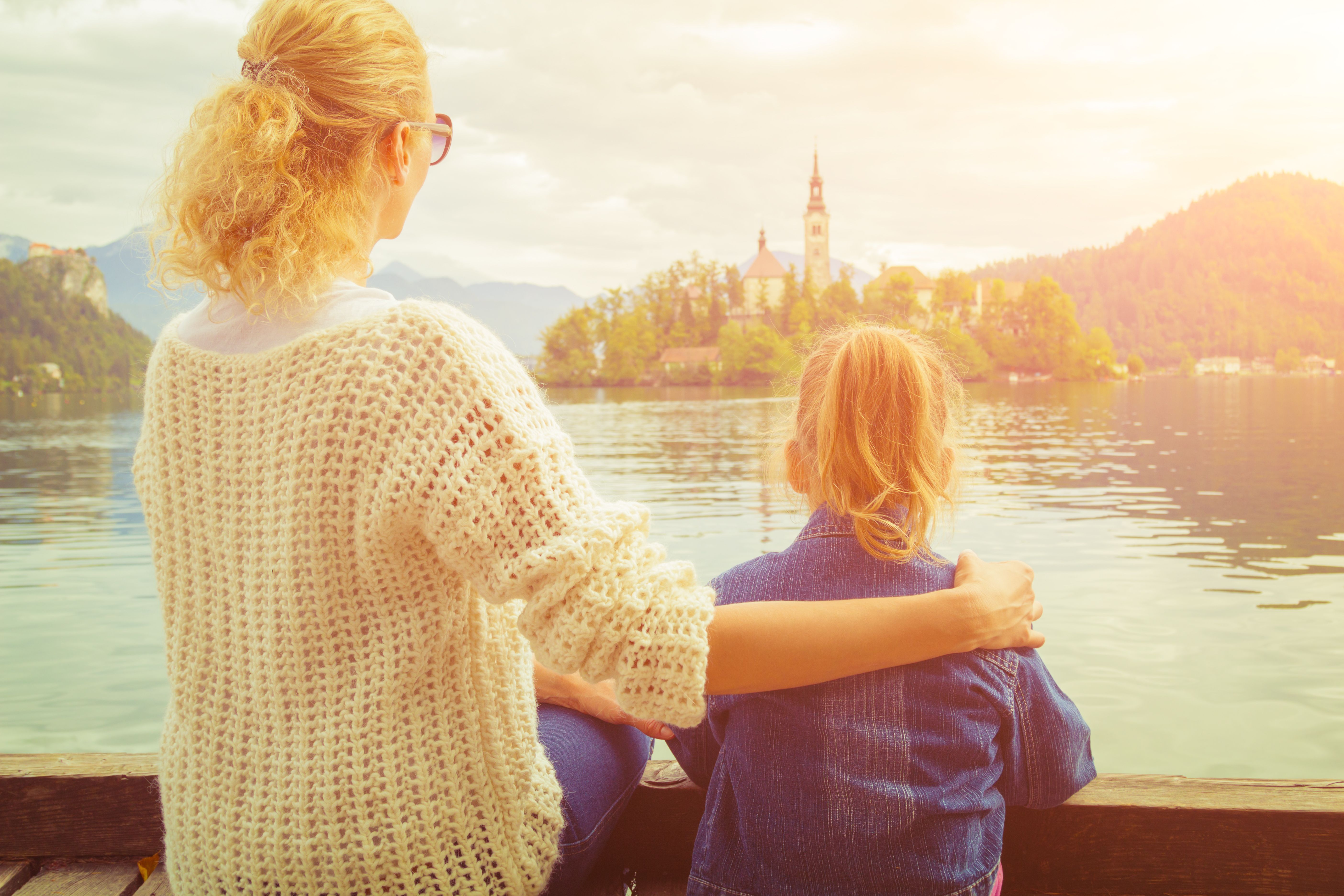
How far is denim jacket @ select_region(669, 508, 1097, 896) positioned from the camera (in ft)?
3.45

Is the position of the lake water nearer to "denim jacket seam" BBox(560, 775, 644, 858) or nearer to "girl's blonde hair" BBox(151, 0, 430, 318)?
"denim jacket seam" BBox(560, 775, 644, 858)

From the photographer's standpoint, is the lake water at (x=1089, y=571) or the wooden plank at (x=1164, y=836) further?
the lake water at (x=1089, y=571)

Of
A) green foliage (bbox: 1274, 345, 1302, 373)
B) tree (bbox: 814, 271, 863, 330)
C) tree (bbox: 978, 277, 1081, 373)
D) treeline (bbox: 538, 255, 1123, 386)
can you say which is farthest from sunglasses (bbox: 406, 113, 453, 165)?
green foliage (bbox: 1274, 345, 1302, 373)

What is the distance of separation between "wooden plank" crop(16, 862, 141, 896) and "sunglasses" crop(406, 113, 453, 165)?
3.74 feet

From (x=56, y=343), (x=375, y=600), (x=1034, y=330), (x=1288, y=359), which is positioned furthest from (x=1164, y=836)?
(x=1288, y=359)

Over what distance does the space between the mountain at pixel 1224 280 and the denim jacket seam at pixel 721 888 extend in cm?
9247

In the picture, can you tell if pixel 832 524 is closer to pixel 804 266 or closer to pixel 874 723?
pixel 874 723

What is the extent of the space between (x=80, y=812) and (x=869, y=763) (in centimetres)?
119

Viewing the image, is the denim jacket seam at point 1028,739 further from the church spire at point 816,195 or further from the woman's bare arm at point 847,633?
the church spire at point 816,195

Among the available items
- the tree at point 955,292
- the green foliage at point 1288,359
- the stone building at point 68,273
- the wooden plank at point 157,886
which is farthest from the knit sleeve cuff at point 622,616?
the green foliage at point 1288,359

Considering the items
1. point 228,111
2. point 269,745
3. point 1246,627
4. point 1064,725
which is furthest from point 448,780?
point 1246,627

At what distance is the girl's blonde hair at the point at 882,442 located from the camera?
1.21 m

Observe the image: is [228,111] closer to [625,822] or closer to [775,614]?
[775,614]

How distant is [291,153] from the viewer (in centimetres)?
89
